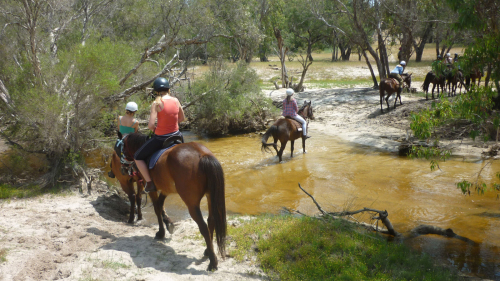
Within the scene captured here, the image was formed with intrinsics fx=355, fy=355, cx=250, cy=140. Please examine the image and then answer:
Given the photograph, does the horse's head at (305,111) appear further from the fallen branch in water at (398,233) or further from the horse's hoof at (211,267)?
the horse's hoof at (211,267)

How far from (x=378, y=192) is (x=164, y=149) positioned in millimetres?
5903

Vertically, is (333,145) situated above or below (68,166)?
below

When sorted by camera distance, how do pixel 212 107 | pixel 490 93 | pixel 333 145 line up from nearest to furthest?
pixel 490 93 → pixel 333 145 → pixel 212 107

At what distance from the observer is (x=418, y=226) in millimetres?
6496

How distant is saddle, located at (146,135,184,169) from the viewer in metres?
5.40

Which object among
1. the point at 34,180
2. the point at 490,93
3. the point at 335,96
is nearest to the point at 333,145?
the point at 335,96

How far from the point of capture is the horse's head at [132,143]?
6.16m

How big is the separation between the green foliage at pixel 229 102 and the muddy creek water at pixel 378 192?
2.77 m

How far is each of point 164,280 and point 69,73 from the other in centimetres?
635

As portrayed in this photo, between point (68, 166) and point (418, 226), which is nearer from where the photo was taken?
point (418, 226)

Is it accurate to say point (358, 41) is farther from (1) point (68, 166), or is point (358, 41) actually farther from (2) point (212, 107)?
(1) point (68, 166)

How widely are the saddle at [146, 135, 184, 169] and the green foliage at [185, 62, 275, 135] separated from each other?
1035cm

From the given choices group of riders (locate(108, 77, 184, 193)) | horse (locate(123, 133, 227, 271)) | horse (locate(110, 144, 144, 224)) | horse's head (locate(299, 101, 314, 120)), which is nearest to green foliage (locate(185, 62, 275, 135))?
horse's head (locate(299, 101, 314, 120))

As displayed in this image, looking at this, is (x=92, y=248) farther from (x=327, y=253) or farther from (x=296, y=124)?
(x=296, y=124)
